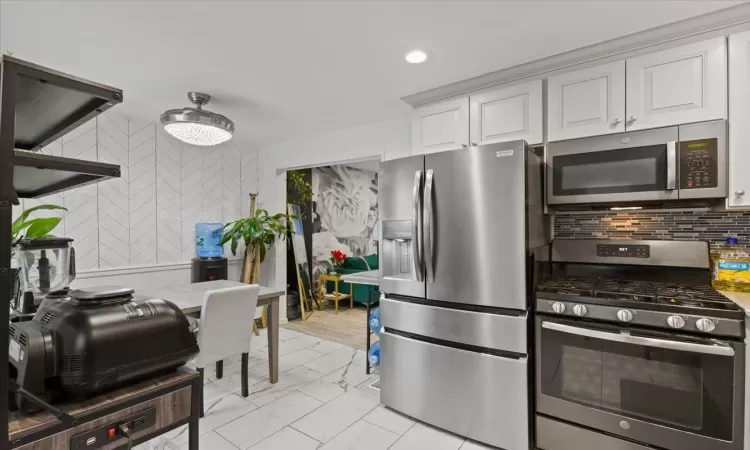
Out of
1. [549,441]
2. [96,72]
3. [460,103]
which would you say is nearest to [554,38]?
[460,103]

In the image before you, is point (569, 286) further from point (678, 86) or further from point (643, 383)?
point (678, 86)

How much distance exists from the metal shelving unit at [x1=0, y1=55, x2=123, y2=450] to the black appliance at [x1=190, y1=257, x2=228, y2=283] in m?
3.08

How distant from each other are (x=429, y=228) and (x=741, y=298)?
1573mm

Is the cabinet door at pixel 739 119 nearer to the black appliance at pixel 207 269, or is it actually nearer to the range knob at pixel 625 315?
the range knob at pixel 625 315

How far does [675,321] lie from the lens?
1.65 m

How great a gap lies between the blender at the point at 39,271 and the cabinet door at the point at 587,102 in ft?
8.20

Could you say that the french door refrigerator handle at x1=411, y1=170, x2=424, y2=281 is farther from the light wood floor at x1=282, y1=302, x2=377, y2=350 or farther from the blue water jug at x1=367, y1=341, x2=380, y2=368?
the light wood floor at x1=282, y1=302, x2=377, y2=350

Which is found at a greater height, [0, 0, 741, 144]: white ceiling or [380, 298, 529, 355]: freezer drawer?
[0, 0, 741, 144]: white ceiling

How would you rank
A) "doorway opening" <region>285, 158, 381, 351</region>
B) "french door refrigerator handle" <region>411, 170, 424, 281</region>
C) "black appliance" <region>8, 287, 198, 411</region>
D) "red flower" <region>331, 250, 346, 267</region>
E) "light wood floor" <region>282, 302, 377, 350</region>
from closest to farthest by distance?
"black appliance" <region>8, 287, 198, 411</region> < "french door refrigerator handle" <region>411, 170, 424, 281</region> < "light wood floor" <region>282, 302, 377, 350</region> < "doorway opening" <region>285, 158, 381, 351</region> < "red flower" <region>331, 250, 346, 267</region>

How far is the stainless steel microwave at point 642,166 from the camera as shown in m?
1.82

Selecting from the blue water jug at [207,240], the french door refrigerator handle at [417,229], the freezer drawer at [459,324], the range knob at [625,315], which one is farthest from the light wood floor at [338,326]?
the range knob at [625,315]

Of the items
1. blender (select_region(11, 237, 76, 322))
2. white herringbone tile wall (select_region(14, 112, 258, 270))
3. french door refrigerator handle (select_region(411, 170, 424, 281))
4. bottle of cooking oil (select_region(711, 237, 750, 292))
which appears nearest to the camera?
blender (select_region(11, 237, 76, 322))

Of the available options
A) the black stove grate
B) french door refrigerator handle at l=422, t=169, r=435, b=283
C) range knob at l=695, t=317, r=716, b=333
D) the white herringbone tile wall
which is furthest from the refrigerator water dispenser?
the white herringbone tile wall

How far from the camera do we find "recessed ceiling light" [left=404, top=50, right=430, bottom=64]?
2.19 meters
